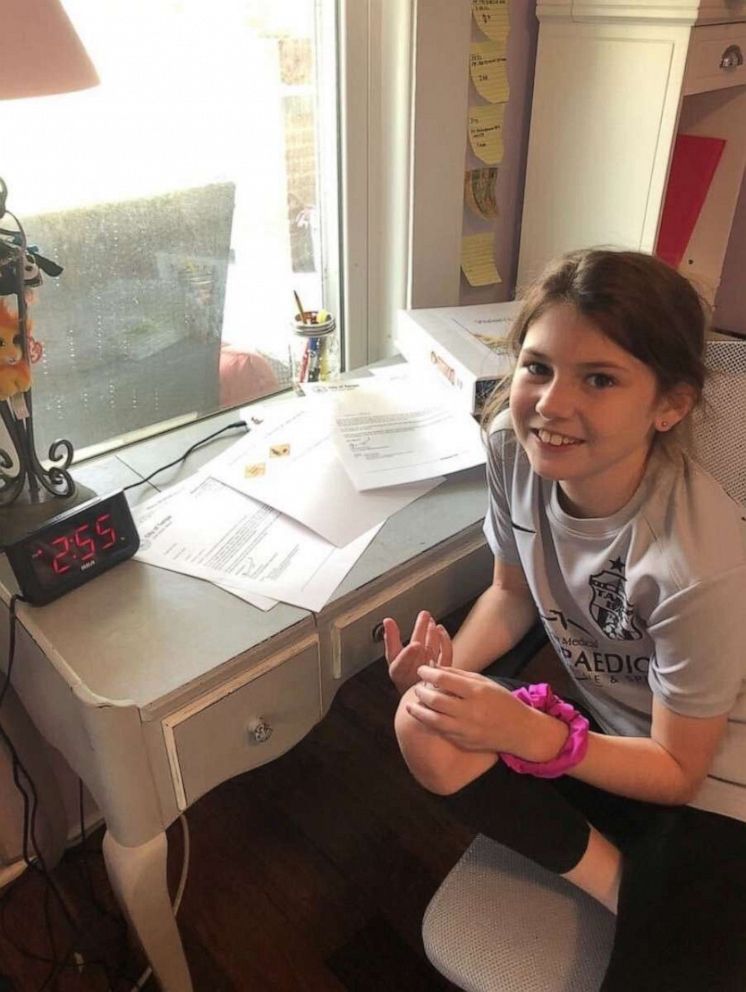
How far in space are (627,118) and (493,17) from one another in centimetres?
26

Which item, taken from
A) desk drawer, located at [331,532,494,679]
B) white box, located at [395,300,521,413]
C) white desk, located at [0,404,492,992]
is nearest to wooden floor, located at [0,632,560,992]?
white desk, located at [0,404,492,992]

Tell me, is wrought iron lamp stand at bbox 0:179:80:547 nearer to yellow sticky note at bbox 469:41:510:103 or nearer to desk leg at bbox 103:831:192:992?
desk leg at bbox 103:831:192:992

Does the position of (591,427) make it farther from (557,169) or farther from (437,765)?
(557,169)

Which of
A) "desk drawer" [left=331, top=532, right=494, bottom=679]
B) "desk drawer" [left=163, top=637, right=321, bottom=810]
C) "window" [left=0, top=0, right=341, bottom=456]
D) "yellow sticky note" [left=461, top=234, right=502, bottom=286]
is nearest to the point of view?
"desk drawer" [left=163, top=637, right=321, bottom=810]

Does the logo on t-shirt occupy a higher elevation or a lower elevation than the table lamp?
lower

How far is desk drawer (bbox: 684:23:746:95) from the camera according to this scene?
1.15m

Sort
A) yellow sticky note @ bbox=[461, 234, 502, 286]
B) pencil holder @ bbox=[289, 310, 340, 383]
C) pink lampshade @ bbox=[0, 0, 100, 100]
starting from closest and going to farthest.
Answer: pink lampshade @ bbox=[0, 0, 100, 100], pencil holder @ bbox=[289, 310, 340, 383], yellow sticky note @ bbox=[461, 234, 502, 286]

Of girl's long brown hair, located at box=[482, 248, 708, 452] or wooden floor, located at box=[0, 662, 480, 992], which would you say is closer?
girl's long brown hair, located at box=[482, 248, 708, 452]

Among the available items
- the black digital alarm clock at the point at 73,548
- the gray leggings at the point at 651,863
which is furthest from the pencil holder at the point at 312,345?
the gray leggings at the point at 651,863

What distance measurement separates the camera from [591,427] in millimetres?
803

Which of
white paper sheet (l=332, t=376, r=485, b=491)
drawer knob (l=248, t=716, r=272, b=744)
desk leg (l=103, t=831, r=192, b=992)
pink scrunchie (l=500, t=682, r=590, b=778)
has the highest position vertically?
white paper sheet (l=332, t=376, r=485, b=491)

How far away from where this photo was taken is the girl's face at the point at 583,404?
787mm

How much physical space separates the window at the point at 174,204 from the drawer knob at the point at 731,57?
57cm

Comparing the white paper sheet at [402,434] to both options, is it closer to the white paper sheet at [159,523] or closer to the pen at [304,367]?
the pen at [304,367]
